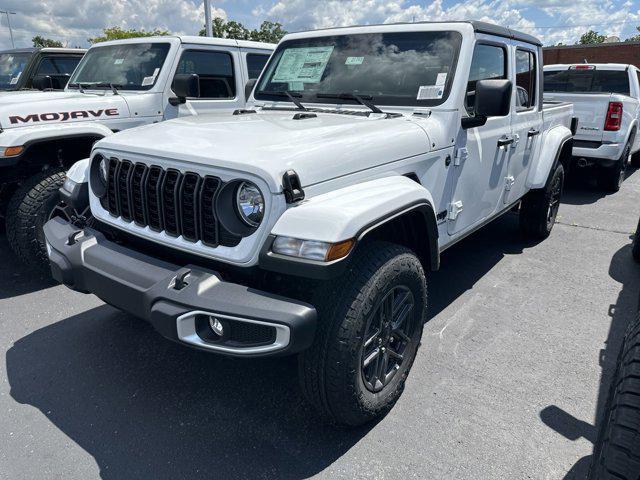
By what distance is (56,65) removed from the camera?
290 inches

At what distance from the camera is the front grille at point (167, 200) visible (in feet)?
7.16

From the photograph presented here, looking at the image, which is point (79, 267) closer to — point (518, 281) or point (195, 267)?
point (195, 267)

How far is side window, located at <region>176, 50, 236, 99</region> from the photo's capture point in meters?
5.41

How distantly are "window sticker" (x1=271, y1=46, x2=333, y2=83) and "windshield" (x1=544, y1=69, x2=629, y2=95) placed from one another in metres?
6.02

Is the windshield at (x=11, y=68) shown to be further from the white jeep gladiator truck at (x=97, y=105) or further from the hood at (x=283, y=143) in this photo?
the hood at (x=283, y=143)

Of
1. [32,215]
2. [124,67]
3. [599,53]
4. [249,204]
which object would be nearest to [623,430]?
[249,204]

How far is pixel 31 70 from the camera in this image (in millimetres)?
7133

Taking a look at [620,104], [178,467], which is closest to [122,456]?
[178,467]

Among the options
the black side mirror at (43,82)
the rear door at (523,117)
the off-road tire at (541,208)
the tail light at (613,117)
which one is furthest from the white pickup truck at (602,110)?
the black side mirror at (43,82)

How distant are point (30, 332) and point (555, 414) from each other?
11.0 ft

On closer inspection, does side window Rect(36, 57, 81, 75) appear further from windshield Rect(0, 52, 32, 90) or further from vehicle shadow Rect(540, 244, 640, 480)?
vehicle shadow Rect(540, 244, 640, 480)

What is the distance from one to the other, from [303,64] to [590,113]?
17.5ft

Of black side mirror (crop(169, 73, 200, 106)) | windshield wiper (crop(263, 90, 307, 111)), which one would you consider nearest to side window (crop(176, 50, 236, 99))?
black side mirror (crop(169, 73, 200, 106))

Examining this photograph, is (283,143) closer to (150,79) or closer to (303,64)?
(303,64)
